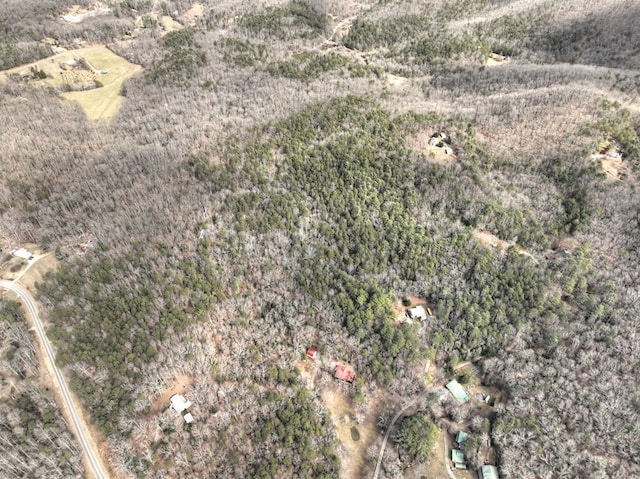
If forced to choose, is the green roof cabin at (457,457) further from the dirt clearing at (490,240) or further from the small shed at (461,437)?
the dirt clearing at (490,240)

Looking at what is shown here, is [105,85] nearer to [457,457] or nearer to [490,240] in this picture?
[490,240]

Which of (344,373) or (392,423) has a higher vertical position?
(344,373)

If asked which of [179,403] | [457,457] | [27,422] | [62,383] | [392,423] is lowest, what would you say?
[457,457]

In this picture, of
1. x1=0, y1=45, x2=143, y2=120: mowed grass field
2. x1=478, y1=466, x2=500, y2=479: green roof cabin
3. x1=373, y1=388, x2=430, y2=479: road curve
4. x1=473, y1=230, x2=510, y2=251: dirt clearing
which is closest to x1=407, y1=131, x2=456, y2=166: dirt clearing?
x1=473, y1=230, x2=510, y2=251: dirt clearing

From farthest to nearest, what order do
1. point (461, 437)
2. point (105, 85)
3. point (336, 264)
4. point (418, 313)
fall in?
point (105, 85)
point (336, 264)
point (418, 313)
point (461, 437)

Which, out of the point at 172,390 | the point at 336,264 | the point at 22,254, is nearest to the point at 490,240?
the point at 336,264

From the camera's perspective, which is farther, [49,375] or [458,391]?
[458,391]

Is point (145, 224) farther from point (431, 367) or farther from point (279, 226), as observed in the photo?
point (431, 367)
